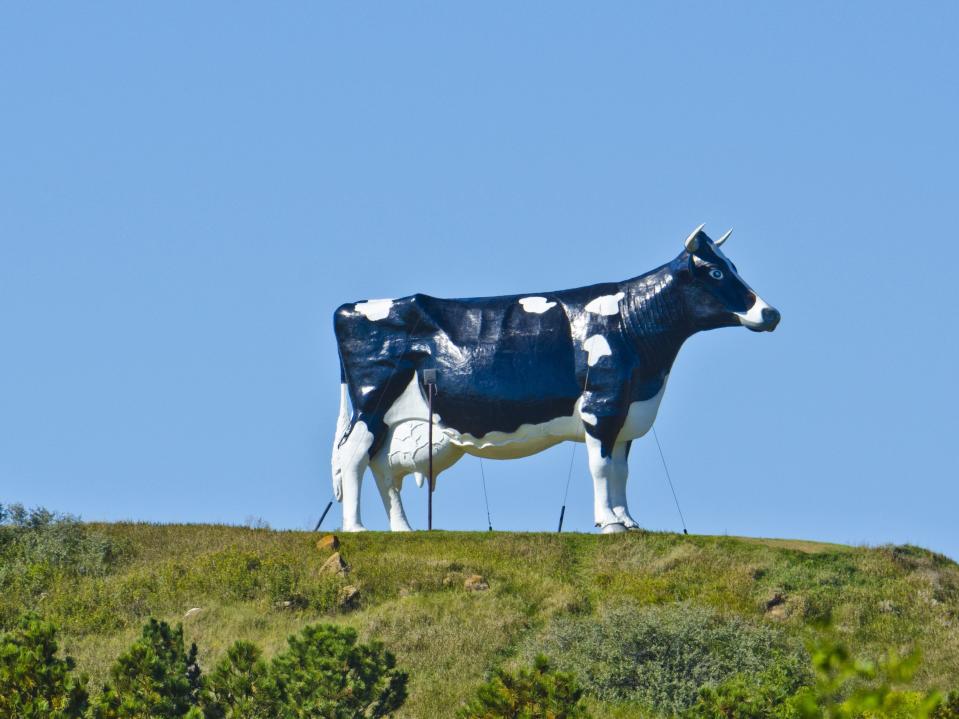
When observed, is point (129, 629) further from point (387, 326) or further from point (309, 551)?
point (387, 326)

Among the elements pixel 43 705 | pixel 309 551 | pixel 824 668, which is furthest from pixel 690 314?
pixel 824 668

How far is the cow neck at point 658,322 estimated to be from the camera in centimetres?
3294

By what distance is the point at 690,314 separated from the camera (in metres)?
33.2

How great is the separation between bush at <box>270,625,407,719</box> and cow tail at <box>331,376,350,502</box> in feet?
42.0

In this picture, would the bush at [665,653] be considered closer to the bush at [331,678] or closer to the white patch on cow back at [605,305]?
the bush at [331,678]

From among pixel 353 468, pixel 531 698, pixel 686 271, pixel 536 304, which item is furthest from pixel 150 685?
pixel 686 271

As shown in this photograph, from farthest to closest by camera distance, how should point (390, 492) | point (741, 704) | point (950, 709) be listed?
point (390, 492) < point (950, 709) < point (741, 704)

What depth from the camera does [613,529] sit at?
32.6 meters

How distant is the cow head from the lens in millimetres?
32969

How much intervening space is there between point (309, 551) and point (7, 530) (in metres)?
6.47

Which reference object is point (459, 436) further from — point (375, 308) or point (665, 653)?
point (665, 653)

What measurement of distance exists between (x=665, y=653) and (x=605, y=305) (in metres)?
8.81

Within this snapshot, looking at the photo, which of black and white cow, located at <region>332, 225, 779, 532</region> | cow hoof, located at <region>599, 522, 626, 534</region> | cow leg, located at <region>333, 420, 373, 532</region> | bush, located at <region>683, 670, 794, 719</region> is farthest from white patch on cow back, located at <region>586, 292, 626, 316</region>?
bush, located at <region>683, 670, 794, 719</region>

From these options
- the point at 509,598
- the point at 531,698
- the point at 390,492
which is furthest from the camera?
the point at 390,492
